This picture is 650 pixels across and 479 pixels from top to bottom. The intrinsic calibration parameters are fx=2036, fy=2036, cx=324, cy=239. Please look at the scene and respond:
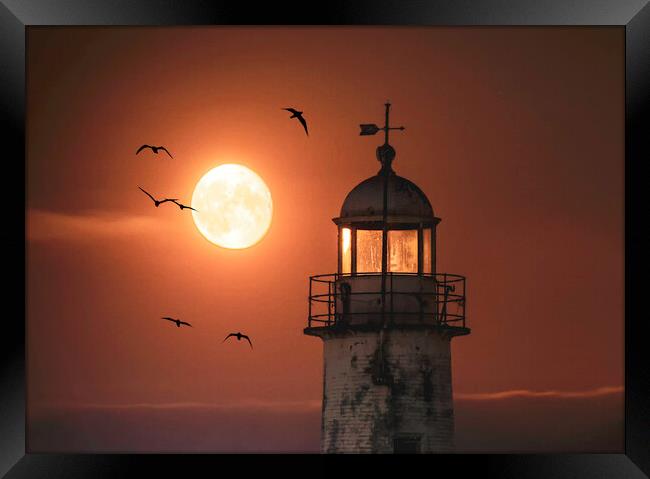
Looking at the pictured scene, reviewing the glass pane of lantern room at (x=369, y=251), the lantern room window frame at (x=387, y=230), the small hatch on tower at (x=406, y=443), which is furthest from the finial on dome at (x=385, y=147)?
the small hatch on tower at (x=406, y=443)

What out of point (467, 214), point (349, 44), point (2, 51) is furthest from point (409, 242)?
point (2, 51)

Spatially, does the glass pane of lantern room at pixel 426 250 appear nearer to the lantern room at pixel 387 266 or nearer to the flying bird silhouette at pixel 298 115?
the lantern room at pixel 387 266

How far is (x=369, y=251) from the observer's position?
1543cm

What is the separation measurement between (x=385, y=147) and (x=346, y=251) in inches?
40.5

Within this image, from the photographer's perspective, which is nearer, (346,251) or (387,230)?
(346,251)

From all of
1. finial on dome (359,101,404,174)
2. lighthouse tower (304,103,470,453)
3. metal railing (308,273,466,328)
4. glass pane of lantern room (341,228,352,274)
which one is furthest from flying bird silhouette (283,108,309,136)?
metal railing (308,273,466,328)

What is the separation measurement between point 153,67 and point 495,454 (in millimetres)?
3554

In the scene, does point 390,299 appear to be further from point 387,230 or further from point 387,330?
point 387,230

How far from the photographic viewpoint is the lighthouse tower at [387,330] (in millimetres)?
14789

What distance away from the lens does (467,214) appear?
14539mm

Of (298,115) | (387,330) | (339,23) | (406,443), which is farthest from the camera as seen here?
(387,330)

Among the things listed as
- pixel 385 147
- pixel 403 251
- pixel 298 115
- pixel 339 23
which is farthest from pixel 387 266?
pixel 339 23

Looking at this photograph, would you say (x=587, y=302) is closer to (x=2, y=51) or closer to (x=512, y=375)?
(x=512, y=375)

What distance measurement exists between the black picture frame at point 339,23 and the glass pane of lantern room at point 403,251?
1.98 meters
